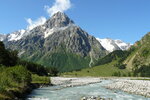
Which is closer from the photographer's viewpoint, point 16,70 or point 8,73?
point 8,73

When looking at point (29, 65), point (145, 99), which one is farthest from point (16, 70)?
point (29, 65)

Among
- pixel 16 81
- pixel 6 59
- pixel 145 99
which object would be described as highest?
pixel 6 59

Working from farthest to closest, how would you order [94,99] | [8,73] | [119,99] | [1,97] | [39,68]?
[39,68] < [8,73] < [119,99] < [94,99] < [1,97]

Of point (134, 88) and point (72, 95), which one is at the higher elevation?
point (134, 88)

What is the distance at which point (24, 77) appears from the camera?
60469 mm

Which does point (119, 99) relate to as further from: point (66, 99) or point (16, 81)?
point (16, 81)

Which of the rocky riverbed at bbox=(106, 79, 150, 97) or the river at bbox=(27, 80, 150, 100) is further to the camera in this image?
the rocky riverbed at bbox=(106, 79, 150, 97)

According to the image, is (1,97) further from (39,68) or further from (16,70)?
(39,68)

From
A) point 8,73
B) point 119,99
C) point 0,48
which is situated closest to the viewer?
point 119,99

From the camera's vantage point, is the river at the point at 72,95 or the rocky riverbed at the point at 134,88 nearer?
the river at the point at 72,95

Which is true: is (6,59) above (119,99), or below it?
above

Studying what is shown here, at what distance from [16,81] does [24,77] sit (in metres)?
3.93

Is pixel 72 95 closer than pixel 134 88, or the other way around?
pixel 72 95

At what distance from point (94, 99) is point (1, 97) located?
20066mm
